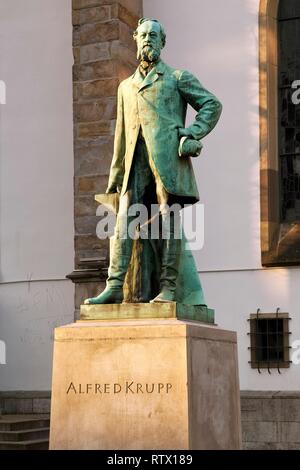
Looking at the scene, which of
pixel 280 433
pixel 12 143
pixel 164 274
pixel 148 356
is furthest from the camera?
pixel 12 143

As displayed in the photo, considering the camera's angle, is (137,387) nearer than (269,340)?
Yes

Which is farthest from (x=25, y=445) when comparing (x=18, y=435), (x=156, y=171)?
(x=156, y=171)

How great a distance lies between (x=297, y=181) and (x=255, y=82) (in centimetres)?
145

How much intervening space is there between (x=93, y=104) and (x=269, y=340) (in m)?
3.93

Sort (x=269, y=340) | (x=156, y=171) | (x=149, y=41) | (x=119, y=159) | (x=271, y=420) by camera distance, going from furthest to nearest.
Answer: (x=269, y=340)
(x=271, y=420)
(x=119, y=159)
(x=149, y=41)
(x=156, y=171)

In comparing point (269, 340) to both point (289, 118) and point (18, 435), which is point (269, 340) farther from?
point (18, 435)

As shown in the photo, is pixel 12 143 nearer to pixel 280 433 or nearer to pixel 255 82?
pixel 255 82

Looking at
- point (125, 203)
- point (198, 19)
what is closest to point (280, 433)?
point (198, 19)

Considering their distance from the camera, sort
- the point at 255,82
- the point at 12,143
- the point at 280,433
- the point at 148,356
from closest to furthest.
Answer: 1. the point at 148,356
2. the point at 280,433
3. the point at 255,82
4. the point at 12,143

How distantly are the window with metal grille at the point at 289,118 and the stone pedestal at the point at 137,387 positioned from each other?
734cm

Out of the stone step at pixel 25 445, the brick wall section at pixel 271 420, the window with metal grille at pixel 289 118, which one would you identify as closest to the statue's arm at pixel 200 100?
the stone step at pixel 25 445

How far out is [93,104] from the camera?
14562mm

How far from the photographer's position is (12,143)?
16312 mm

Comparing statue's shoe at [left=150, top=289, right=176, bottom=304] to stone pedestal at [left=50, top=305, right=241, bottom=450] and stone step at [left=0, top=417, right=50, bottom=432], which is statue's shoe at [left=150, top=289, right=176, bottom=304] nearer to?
stone pedestal at [left=50, top=305, right=241, bottom=450]
